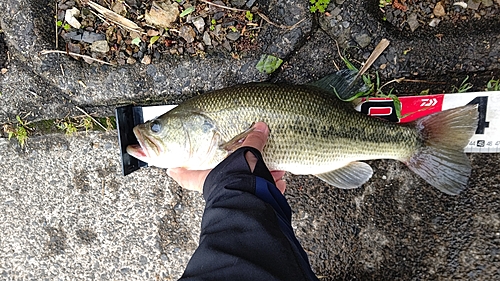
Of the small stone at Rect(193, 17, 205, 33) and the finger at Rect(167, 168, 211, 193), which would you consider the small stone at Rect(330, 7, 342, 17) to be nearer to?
the small stone at Rect(193, 17, 205, 33)

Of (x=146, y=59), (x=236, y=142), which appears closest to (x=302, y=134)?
(x=236, y=142)

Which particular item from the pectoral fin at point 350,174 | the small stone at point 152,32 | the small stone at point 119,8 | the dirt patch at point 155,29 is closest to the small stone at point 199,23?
the dirt patch at point 155,29

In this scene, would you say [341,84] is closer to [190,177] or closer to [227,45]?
[227,45]

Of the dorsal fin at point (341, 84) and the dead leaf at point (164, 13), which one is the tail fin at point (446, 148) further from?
the dead leaf at point (164, 13)

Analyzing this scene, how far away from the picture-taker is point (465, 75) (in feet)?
7.81

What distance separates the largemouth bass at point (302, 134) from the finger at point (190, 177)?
10 centimetres

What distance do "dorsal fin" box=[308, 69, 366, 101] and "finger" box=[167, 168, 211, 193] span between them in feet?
2.81

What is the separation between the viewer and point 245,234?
1563mm

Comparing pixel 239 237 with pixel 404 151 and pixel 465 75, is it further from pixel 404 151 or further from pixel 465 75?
pixel 465 75

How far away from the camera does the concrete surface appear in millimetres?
2406

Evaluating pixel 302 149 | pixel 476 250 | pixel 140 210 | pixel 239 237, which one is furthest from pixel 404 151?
pixel 140 210

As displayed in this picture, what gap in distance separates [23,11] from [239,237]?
2.15m

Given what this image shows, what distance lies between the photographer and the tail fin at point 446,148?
2148mm

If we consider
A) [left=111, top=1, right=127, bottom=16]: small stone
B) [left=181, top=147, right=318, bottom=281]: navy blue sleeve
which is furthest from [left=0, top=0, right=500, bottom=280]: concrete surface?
[left=181, top=147, right=318, bottom=281]: navy blue sleeve
